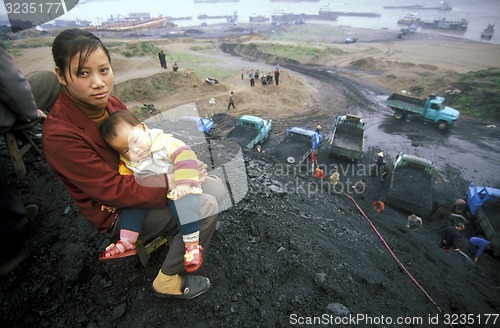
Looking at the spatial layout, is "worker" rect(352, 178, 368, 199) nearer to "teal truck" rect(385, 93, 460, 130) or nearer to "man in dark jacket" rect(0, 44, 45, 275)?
"teal truck" rect(385, 93, 460, 130)

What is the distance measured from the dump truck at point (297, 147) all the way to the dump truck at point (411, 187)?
388 centimetres

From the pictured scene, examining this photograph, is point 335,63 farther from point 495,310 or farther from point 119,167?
point 119,167

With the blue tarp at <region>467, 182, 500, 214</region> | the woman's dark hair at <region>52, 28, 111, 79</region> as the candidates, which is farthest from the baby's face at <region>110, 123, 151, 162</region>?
the blue tarp at <region>467, 182, 500, 214</region>

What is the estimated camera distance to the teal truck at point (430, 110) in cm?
1638

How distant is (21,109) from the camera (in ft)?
9.79

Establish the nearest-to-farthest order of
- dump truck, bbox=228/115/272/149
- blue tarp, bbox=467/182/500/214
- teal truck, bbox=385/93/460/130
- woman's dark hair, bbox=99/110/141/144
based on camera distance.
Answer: woman's dark hair, bbox=99/110/141/144, blue tarp, bbox=467/182/500/214, dump truck, bbox=228/115/272/149, teal truck, bbox=385/93/460/130

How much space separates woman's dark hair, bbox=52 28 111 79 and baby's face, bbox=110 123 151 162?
1.77 feet

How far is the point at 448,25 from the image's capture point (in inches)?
2152

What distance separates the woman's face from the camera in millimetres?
1864

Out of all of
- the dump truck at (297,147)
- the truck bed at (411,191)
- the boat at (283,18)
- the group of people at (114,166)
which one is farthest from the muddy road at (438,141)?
the boat at (283,18)

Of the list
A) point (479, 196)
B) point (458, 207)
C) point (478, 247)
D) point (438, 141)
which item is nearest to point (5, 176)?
point (478, 247)

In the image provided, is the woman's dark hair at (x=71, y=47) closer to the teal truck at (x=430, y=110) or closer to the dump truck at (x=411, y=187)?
the dump truck at (x=411, y=187)

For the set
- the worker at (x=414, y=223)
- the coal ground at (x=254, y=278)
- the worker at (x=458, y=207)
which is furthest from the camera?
the worker at (x=458, y=207)

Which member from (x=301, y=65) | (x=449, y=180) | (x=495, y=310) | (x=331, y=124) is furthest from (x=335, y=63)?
(x=495, y=310)
